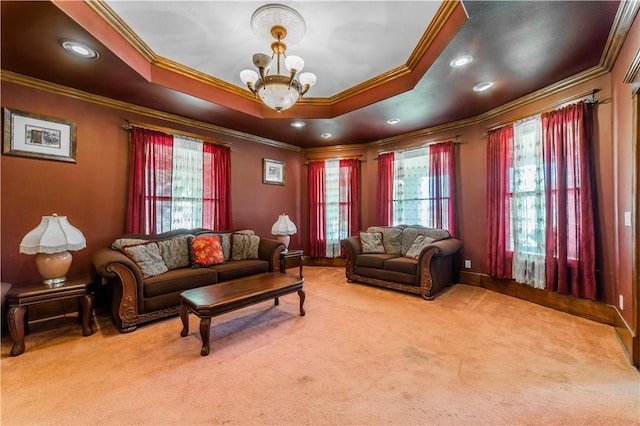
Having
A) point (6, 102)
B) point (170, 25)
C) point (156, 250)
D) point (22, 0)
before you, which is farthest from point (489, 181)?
point (6, 102)

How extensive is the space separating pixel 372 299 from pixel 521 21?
321cm

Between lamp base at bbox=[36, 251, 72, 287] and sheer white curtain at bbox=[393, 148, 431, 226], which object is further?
sheer white curtain at bbox=[393, 148, 431, 226]

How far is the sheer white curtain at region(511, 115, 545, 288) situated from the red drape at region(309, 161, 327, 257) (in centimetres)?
337

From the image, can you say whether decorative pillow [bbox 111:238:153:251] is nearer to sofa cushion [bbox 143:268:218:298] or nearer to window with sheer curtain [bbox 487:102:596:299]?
sofa cushion [bbox 143:268:218:298]

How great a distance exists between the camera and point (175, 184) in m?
3.94

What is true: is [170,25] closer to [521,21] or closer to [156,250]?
[156,250]

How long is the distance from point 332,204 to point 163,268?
11.3ft

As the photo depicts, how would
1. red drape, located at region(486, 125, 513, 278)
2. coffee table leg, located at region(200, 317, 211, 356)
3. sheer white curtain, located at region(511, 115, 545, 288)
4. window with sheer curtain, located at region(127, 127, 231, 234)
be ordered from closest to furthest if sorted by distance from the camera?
coffee table leg, located at region(200, 317, 211, 356) → sheer white curtain, located at region(511, 115, 545, 288) → window with sheer curtain, located at region(127, 127, 231, 234) → red drape, located at region(486, 125, 513, 278)

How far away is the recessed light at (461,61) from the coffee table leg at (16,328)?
178 inches

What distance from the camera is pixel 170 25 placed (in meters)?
2.38

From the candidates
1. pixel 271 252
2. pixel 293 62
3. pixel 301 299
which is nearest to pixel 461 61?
pixel 293 62

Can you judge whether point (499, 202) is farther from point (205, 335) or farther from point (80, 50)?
point (80, 50)

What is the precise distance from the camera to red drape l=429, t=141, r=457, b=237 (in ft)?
14.3

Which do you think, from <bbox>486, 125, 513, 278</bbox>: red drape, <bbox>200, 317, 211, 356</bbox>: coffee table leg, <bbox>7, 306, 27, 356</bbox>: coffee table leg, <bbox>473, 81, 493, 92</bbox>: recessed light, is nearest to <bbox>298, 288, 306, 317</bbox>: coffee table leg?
<bbox>200, 317, 211, 356</bbox>: coffee table leg
